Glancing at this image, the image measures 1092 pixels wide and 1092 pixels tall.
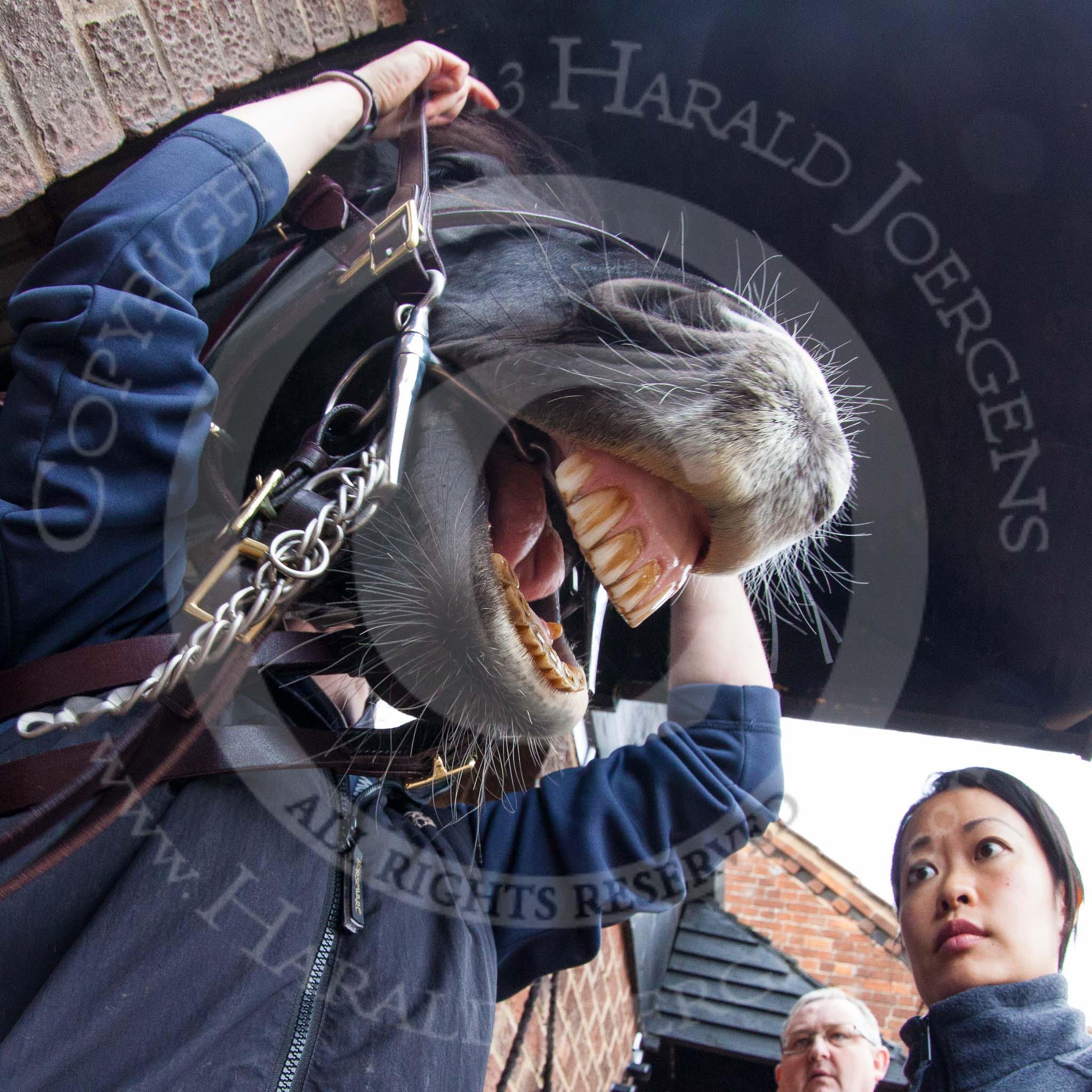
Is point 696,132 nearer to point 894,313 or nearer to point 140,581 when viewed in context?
point 894,313

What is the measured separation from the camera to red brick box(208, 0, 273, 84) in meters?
1.03

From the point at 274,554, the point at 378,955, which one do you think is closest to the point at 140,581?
the point at 274,554

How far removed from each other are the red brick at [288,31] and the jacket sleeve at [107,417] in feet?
2.14

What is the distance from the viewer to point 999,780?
0.94m

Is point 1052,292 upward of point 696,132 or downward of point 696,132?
downward

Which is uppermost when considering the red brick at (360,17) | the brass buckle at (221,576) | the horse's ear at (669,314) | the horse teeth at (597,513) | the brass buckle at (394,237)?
the red brick at (360,17)

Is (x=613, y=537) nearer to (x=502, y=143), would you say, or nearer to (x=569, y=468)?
(x=569, y=468)

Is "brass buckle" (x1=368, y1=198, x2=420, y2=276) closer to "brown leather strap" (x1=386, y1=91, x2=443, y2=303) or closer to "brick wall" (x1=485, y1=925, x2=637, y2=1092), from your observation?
"brown leather strap" (x1=386, y1=91, x2=443, y2=303)

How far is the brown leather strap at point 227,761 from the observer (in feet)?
1.59

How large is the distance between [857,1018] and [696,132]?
1419 millimetres

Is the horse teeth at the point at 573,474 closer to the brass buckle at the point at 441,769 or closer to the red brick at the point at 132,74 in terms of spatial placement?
the brass buckle at the point at 441,769

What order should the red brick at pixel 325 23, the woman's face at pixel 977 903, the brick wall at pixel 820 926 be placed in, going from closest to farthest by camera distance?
the woman's face at pixel 977 903, the red brick at pixel 325 23, the brick wall at pixel 820 926

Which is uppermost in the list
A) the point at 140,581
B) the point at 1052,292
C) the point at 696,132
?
the point at 696,132

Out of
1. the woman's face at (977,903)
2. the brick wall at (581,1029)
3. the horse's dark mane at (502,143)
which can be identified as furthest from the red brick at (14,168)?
the brick wall at (581,1029)
